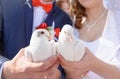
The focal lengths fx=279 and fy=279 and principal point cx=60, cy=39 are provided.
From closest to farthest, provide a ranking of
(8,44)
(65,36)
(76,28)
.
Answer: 1. (65,36)
2. (8,44)
3. (76,28)

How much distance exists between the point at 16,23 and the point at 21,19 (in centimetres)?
3

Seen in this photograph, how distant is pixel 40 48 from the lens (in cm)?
84

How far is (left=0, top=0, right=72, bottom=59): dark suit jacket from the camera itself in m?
1.22

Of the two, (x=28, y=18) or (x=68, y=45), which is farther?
(x=28, y=18)

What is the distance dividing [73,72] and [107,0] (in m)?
0.53

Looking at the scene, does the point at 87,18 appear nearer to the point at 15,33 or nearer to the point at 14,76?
the point at 15,33

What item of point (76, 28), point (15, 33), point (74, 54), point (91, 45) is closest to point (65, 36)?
point (74, 54)

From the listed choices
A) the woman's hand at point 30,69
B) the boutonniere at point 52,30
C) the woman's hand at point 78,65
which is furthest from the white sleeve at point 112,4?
the woman's hand at point 30,69

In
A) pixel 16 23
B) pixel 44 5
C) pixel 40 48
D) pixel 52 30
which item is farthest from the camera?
pixel 44 5

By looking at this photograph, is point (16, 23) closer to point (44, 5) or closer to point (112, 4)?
point (44, 5)

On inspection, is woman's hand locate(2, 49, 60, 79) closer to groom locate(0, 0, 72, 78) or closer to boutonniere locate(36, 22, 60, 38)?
boutonniere locate(36, 22, 60, 38)

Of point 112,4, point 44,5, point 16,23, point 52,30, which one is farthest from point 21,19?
point 112,4

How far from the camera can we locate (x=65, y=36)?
0.88 meters

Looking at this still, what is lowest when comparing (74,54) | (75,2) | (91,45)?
(91,45)
